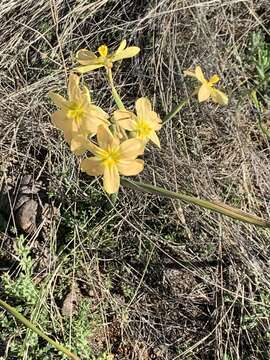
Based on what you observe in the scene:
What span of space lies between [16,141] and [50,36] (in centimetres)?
45

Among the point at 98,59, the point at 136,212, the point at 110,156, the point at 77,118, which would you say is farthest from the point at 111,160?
the point at 136,212

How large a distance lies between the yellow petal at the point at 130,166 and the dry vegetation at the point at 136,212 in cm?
40

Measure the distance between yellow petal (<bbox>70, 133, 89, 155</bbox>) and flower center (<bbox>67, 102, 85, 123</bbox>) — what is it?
0.03 m

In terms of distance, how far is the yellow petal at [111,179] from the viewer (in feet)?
3.91

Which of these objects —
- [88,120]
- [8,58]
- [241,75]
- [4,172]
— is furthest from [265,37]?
[88,120]

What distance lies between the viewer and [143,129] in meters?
1.31

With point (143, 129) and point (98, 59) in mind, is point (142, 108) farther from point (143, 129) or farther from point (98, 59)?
point (98, 59)

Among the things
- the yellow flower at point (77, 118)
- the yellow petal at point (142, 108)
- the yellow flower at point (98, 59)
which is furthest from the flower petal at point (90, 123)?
the yellow flower at point (98, 59)

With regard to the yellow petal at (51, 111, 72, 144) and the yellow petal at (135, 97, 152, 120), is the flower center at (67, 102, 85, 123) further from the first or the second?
the yellow petal at (135, 97, 152, 120)

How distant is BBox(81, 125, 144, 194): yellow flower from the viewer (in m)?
1.19

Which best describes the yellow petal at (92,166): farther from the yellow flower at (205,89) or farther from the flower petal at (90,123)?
the yellow flower at (205,89)

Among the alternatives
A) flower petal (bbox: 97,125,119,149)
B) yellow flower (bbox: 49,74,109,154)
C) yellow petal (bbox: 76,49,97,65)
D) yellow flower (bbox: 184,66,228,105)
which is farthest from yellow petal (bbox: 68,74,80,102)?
yellow flower (bbox: 184,66,228,105)

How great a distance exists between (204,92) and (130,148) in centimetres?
38

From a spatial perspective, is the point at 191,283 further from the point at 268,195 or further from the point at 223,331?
the point at 268,195
